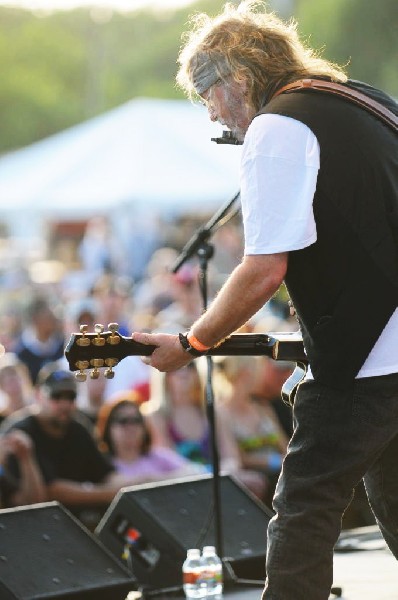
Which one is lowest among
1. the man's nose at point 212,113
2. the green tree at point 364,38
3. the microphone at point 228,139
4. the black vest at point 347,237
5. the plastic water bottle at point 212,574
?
the plastic water bottle at point 212,574

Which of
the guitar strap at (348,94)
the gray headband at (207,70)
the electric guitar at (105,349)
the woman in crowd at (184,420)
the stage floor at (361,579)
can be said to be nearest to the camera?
the guitar strap at (348,94)

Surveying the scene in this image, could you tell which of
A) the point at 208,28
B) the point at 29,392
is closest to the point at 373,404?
the point at 208,28

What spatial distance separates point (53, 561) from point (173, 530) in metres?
0.60

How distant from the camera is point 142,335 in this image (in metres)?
3.71

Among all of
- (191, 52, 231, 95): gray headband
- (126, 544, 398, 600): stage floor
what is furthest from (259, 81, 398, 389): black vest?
(126, 544, 398, 600): stage floor

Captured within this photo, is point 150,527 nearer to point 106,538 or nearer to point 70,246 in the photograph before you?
point 106,538

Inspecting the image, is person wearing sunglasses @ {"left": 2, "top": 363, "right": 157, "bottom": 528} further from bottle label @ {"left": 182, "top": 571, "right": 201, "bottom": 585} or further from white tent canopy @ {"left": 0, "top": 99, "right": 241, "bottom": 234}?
white tent canopy @ {"left": 0, "top": 99, "right": 241, "bottom": 234}

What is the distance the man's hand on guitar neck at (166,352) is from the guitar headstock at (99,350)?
0.02 meters

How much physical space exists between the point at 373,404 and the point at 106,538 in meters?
2.40

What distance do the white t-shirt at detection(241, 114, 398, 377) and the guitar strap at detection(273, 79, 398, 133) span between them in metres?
→ 0.17

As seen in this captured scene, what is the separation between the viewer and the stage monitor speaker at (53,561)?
471 cm

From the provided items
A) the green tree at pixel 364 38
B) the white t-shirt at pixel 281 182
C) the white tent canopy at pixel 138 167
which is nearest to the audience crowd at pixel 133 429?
the white t-shirt at pixel 281 182

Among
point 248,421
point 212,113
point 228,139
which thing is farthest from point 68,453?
point 212,113

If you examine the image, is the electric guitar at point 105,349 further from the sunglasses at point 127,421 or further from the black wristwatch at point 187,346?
the sunglasses at point 127,421
